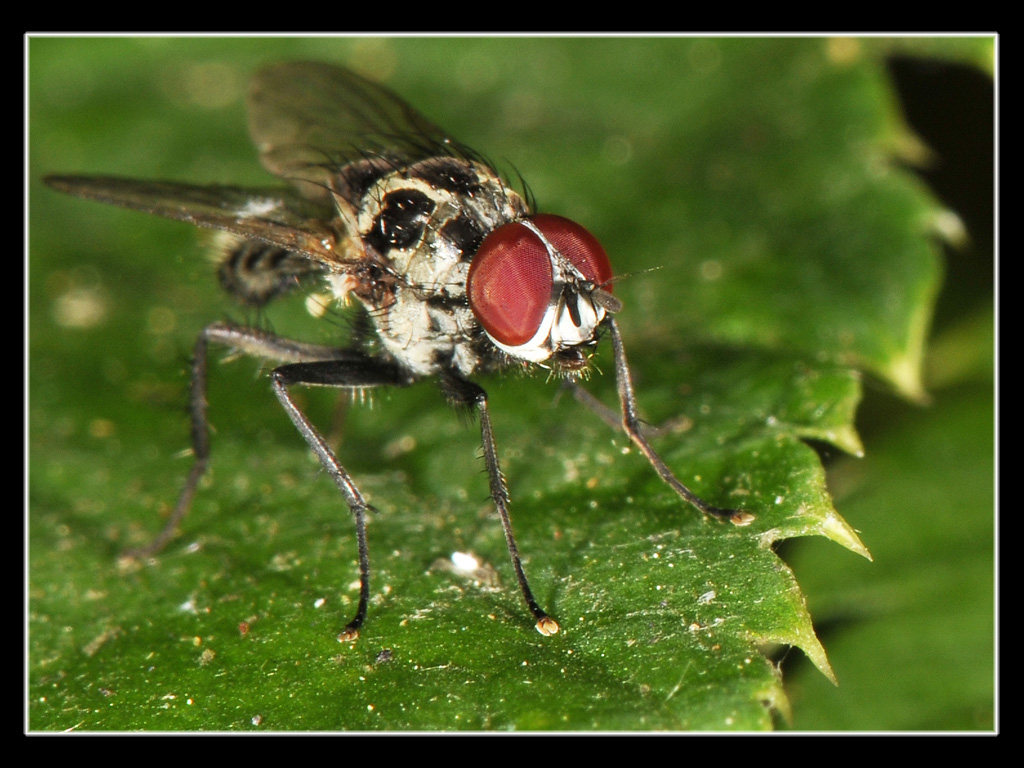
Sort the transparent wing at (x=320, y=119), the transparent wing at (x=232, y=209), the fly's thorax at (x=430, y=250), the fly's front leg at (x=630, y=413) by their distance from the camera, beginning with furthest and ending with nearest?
the transparent wing at (x=320, y=119), the transparent wing at (x=232, y=209), the fly's thorax at (x=430, y=250), the fly's front leg at (x=630, y=413)

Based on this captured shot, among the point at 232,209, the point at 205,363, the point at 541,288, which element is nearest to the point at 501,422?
the point at 541,288

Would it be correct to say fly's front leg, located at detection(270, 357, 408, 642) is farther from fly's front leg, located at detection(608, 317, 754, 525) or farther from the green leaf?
fly's front leg, located at detection(608, 317, 754, 525)

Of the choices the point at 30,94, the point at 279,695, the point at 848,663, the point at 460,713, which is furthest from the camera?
the point at 30,94

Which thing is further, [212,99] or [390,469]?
[212,99]

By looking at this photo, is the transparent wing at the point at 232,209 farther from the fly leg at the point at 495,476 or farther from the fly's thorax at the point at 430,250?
the fly leg at the point at 495,476

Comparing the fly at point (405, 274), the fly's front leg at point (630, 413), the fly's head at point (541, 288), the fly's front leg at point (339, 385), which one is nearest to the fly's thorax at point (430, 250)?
the fly at point (405, 274)

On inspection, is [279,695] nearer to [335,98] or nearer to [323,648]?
[323,648]

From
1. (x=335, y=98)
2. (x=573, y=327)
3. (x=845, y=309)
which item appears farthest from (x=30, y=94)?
(x=845, y=309)

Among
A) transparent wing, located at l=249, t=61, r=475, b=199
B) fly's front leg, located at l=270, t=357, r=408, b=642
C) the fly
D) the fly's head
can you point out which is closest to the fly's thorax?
the fly
